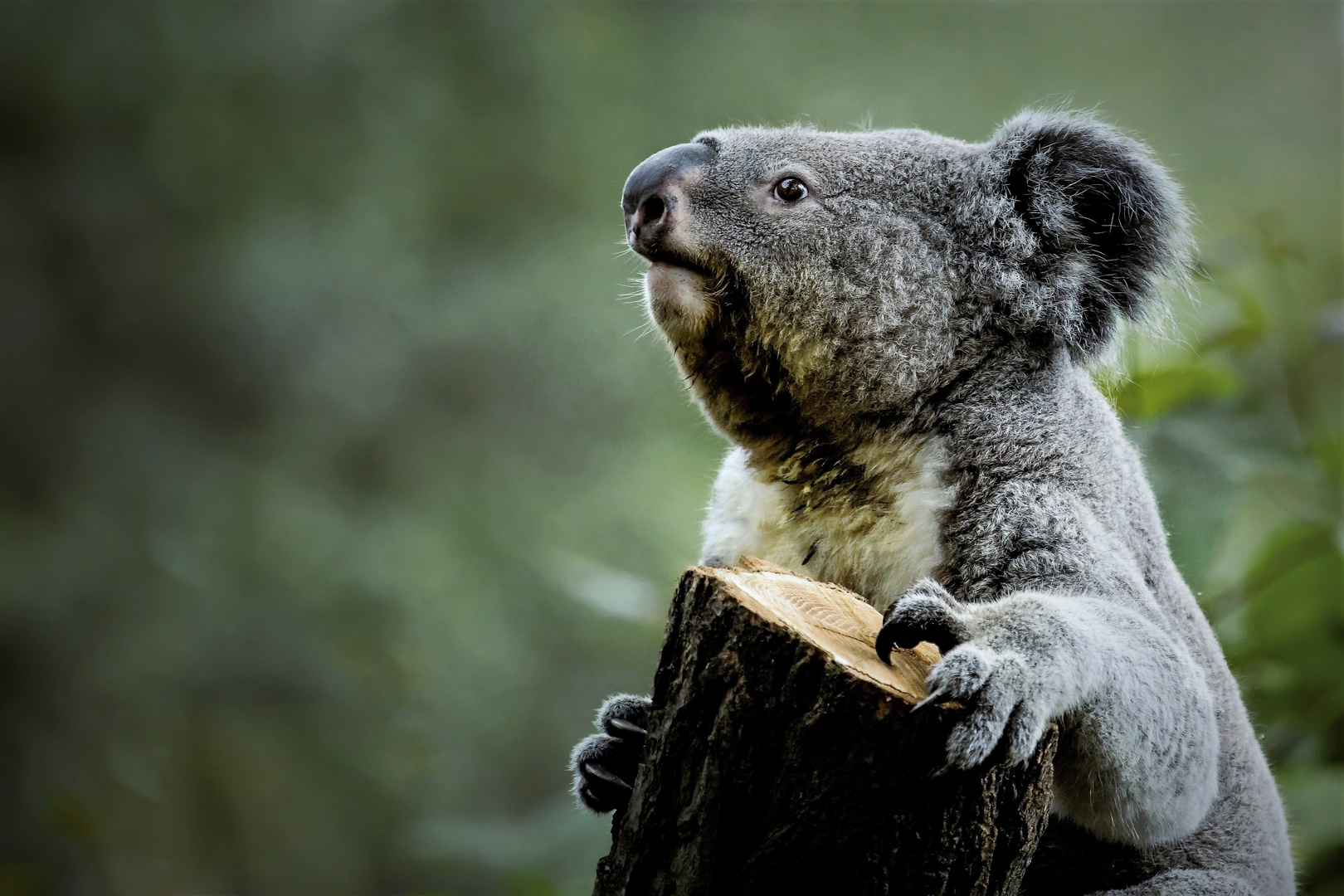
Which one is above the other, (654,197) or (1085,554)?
(654,197)

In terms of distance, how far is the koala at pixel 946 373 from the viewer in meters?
1.82

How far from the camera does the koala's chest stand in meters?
1.86

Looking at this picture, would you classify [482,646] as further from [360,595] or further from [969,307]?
[969,307]

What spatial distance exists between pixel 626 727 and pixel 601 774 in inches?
4.0

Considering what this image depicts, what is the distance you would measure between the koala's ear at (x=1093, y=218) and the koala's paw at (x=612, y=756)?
3.50 feet

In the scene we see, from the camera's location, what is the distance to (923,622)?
1.36m

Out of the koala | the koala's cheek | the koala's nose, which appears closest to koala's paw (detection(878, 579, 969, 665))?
the koala

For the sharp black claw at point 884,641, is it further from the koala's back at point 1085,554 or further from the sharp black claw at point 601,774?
the sharp black claw at point 601,774

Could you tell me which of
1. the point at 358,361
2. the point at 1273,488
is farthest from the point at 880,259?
the point at 358,361

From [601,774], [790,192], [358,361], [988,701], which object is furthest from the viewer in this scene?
[358,361]

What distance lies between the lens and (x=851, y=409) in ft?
6.60

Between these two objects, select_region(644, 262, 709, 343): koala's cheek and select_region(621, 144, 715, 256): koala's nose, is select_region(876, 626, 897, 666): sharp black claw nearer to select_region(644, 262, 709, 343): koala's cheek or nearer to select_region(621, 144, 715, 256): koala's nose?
select_region(644, 262, 709, 343): koala's cheek

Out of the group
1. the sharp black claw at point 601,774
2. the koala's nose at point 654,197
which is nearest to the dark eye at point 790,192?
the koala's nose at point 654,197

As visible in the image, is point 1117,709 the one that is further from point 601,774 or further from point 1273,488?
point 1273,488
